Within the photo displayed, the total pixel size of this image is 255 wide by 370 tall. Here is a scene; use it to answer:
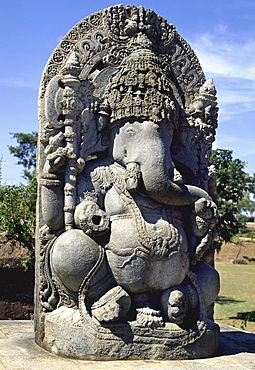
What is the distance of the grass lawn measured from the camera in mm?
9731

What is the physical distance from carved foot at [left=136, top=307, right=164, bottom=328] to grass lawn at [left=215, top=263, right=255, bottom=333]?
3331 millimetres

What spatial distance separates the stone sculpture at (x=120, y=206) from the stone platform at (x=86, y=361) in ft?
0.38

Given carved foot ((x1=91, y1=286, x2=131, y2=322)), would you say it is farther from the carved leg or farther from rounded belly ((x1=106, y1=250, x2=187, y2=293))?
the carved leg

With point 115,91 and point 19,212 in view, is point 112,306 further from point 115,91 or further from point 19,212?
point 19,212

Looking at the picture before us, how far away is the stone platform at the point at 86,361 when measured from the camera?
4090mm

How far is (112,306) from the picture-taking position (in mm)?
4359

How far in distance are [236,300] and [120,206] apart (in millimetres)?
8612

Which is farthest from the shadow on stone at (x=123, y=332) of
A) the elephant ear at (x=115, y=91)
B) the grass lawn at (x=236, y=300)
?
the grass lawn at (x=236, y=300)

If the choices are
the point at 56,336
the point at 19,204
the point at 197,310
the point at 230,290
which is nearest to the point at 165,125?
the point at 197,310

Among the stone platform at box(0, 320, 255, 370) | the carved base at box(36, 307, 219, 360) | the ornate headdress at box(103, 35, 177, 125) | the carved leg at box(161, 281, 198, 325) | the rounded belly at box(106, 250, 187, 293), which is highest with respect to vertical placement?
the ornate headdress at box(103, 35, 177, 125)

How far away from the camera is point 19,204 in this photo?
884 centimetres

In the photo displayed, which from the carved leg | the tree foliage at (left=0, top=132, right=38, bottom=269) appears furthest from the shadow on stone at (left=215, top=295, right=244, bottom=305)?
the carved leg

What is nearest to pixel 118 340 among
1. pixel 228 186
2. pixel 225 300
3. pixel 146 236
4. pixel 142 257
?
pixel 142 257

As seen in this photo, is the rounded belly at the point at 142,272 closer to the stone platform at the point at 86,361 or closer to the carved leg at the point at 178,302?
the carved leg at the point at 178,302
